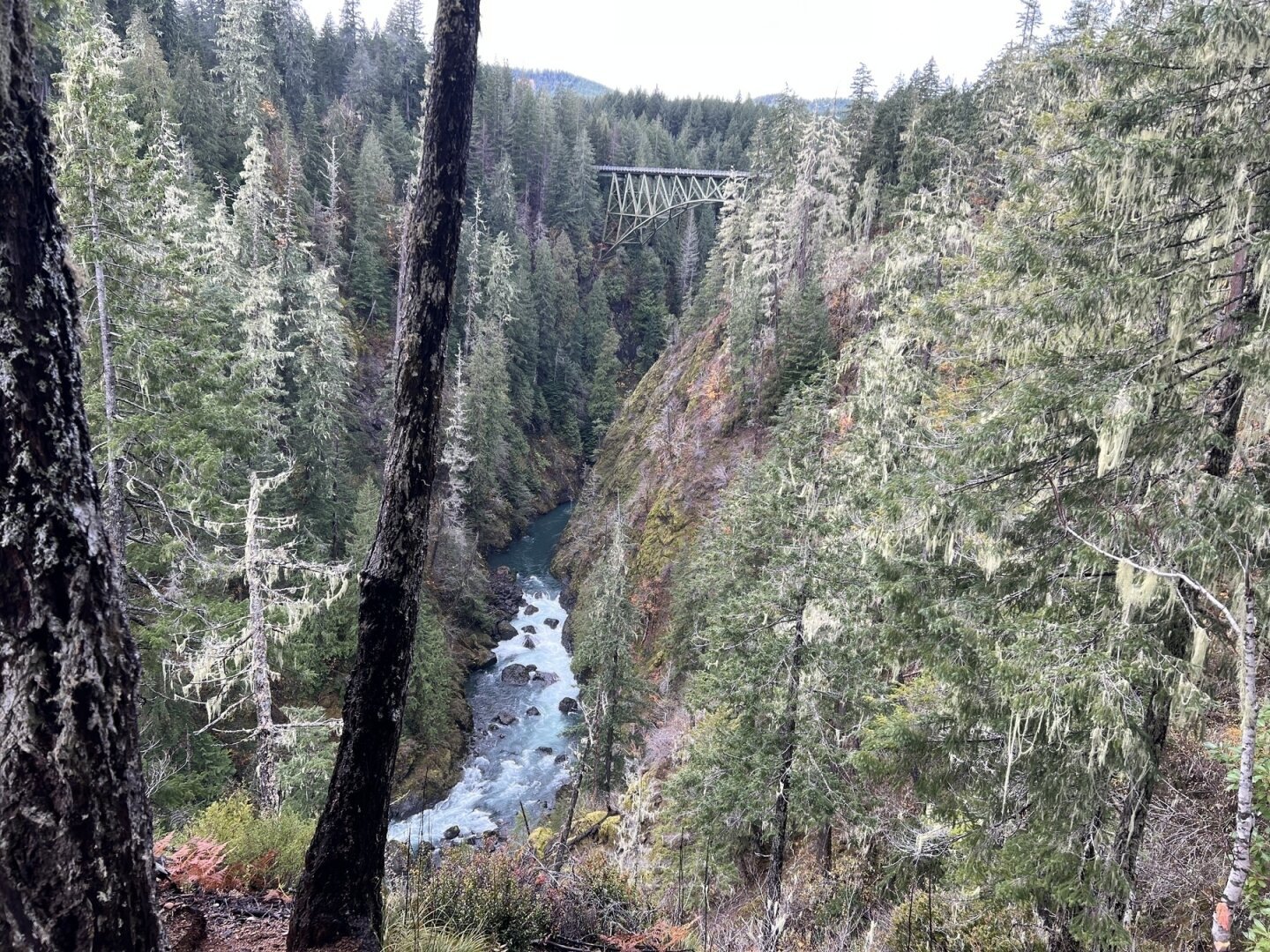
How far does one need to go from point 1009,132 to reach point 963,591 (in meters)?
25.5

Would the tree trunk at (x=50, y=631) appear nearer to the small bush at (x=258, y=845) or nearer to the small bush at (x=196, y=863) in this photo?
the small bush at (x=196, y=863)

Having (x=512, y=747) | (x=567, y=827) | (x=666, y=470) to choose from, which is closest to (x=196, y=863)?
(x=567, y=827)

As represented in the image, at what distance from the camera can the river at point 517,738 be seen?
19594 millimetres

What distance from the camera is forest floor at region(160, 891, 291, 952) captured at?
3.70 metres

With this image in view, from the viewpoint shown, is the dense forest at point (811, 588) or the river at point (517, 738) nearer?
the dense forest at point (811, 588)

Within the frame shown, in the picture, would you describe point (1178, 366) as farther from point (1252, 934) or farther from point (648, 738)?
point (648, 738)

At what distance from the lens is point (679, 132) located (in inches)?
3477

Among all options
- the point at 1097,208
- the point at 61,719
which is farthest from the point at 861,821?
the point at 61,719

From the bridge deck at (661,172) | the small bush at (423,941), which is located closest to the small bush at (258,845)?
the small bush at (423,941)

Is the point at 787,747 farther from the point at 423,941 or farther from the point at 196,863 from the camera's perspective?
the point at 196,863

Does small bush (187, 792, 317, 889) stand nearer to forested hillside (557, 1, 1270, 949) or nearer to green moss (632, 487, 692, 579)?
forested hillside (557, 1, 1270, 949)

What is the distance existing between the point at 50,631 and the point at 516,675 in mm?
26839

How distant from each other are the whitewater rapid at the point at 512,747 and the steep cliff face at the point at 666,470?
382 centimetres

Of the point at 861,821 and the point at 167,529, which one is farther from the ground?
the point at 167,529
